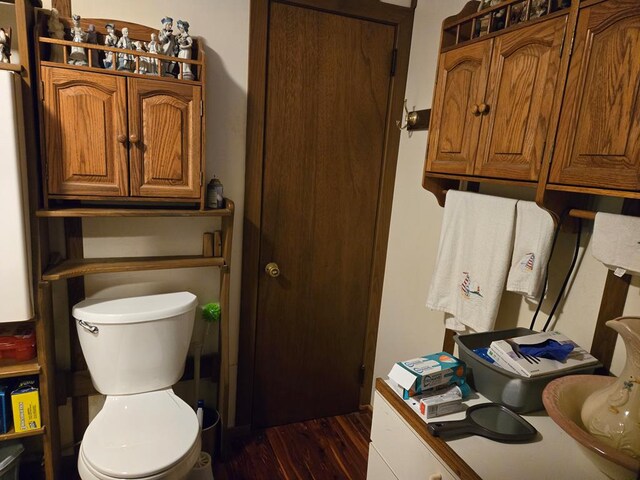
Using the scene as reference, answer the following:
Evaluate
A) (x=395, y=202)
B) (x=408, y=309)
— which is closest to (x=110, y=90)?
(x=395, y=202)

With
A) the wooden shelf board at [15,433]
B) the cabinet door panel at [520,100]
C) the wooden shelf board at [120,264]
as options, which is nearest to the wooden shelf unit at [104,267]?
the wooden shelf board at [120,264]

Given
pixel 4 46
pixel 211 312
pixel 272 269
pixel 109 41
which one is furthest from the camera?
pixel 272 269

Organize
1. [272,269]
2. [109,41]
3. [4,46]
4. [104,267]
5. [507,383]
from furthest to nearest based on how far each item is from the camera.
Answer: [272,269]
[104,267]
[109,41]
[4,46]
[507,383]

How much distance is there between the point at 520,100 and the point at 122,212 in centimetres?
138

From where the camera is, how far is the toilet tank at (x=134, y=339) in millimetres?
1559

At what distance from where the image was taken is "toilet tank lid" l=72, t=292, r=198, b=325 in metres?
1.54

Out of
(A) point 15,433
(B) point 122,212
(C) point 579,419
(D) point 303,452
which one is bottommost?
(D) point 303,452

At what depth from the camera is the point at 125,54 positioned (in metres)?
1.44

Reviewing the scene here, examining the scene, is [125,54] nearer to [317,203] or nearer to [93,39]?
[93,39]

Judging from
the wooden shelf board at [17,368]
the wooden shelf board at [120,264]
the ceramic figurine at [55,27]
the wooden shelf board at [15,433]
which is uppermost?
the ceramic figurine at [55,27]

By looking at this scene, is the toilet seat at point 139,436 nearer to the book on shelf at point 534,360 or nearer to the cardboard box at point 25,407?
the cardboard box at point 25,407

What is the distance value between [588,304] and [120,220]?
1739 mm

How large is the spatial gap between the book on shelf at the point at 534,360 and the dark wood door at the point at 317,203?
1.09 meters

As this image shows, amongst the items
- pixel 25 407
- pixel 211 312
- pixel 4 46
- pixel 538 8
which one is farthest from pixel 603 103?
pixel 25 407
